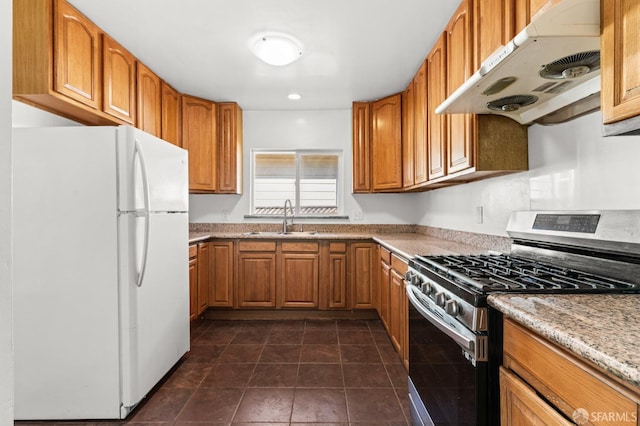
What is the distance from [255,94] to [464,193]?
2.26 metres

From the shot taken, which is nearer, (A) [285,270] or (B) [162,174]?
(B) [162,174]

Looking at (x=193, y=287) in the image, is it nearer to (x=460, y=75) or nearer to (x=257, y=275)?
(x=257, y=275)

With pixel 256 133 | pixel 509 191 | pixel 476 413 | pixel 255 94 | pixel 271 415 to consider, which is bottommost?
pixel 271 415

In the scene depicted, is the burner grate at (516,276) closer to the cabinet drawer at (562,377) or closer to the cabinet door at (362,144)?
the cabinet drawer at (562,377)

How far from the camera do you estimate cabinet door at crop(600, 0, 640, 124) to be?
81 centimetres

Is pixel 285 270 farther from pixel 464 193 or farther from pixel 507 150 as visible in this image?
pixel 507 150

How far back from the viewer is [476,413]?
3.26ft

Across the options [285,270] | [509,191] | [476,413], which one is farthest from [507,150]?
[285,270]

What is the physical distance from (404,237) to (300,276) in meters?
1.15

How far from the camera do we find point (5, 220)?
61 cm

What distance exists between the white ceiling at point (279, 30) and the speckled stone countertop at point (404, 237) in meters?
1.49

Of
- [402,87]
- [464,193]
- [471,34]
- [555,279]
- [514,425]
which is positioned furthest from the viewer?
[402,87]

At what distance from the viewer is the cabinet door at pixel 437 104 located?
217 centimetres

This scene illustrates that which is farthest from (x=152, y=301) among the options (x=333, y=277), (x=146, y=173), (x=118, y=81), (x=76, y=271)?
(x=333, y=277)
